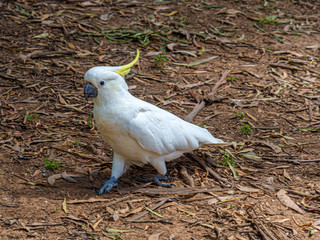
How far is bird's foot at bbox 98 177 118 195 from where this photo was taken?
12.4ft

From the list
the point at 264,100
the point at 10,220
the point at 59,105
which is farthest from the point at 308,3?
the point at 10,220

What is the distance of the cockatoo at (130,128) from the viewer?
3527mm

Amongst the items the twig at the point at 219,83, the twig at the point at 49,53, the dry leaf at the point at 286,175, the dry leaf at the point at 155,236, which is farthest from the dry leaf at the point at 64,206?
the twig at the point at 49,53

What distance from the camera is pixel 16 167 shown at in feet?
13.1

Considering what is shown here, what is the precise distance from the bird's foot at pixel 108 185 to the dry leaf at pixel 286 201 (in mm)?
1537

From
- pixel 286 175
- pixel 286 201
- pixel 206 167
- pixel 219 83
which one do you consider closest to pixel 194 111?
pixel 219 83

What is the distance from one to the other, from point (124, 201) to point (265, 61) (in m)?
3.43

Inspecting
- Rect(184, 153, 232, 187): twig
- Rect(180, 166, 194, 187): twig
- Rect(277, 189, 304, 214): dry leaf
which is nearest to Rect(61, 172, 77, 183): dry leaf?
Rect(180, 166, 194, 187): twig

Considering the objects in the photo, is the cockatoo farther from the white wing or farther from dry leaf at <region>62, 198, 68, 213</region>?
dry leaf at <region>62, 198, 68, 213</region>

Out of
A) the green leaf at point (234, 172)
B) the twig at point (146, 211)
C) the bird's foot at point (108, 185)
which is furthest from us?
the green leaf at point (234, 172)

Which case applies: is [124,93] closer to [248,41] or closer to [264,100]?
[264,100]

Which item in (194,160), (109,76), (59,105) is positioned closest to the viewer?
(109,76)

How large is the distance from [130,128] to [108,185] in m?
0.64

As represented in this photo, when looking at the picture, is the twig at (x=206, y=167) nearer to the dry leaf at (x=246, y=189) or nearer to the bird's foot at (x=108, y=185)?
the dry leaf at (x=246, y=189)
